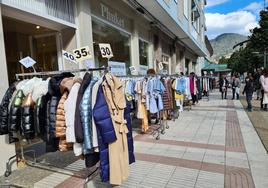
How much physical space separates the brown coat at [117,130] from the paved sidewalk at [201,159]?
78cm

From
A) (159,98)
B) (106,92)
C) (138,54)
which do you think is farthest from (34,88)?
(138,54)

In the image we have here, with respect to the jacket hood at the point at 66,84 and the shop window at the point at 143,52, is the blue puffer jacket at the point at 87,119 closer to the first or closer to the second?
the jacket hood at the point at 66,84

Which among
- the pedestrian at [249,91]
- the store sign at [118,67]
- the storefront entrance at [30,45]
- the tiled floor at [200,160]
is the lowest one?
the tiled floor at [200,160]

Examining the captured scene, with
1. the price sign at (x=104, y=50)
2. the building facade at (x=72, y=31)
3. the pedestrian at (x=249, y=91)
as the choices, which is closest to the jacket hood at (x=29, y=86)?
the building facade at (x=72, y=31)

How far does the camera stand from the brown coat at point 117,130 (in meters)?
3.08

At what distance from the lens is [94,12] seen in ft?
23.7

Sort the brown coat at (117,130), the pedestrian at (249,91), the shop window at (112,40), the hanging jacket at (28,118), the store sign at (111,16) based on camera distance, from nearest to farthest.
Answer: the brown coat at (117,130), the hanging jacket at (28,118), the shop window at (112,40), the store sign at (111,16), the pedestrian at (249,91)

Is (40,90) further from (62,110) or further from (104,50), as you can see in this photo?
(104,50)

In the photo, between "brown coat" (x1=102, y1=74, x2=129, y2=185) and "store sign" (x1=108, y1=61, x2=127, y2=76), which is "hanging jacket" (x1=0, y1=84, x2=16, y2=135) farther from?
"store sign" (x1=108, y1=61, x2=127, y2=76)

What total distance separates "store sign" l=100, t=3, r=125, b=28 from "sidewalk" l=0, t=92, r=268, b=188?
417 cm

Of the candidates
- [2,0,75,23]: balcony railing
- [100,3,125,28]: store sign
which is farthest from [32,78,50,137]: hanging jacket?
[100,3,125,28]: store sign

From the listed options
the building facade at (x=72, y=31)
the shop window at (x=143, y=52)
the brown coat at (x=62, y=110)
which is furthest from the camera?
the shop window at (x=143, y=52)

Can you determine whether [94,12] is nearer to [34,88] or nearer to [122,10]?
[122,10]

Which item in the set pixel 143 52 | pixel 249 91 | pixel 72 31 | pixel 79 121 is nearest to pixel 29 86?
pixel 79 121
